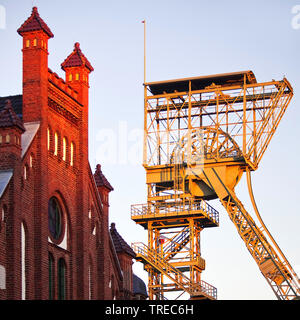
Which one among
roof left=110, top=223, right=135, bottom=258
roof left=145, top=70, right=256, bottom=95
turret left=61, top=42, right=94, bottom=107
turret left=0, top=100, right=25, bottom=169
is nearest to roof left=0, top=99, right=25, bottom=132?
turret left=0, top=100, right=25, bottom=169

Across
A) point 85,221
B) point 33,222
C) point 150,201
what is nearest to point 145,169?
point 150,201

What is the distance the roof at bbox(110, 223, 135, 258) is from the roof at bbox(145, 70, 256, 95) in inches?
1018

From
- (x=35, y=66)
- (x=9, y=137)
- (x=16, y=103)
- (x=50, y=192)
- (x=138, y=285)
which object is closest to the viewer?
(x=9, y=137)

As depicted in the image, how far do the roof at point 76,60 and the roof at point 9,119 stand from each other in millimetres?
8553

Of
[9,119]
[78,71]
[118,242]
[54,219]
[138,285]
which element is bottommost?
[54,219]

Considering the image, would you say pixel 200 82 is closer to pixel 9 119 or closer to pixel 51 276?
pixel 51 276

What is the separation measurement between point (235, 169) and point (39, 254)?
115 feet

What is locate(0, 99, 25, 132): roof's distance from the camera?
132 feet

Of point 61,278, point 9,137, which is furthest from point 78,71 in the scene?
point 61,278

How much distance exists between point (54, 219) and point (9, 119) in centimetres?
632

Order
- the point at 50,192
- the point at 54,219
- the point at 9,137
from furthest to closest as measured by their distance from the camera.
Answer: the point at 54,219 → the point at 50,192 → the point at 9,137

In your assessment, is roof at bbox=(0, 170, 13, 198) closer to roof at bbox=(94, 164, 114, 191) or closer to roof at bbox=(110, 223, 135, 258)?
roof at bbox=(94, 164, 114, 191)

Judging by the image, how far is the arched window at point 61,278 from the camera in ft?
146

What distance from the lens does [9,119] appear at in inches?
1593
